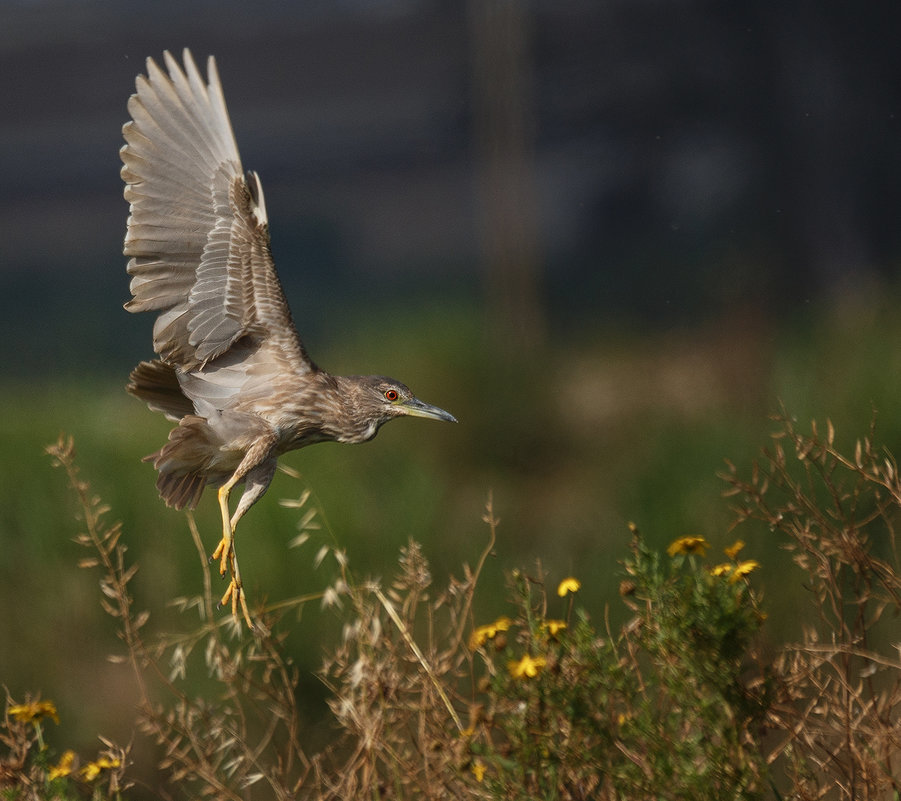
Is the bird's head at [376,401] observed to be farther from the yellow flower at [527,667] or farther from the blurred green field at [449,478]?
the blurred green field at [449,478]

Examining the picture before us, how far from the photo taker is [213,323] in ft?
5.63

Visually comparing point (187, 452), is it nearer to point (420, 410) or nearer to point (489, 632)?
point (420, 410)

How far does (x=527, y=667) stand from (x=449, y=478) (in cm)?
549

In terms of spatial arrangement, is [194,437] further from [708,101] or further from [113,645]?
[708,101]

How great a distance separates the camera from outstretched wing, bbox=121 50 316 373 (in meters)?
1.70

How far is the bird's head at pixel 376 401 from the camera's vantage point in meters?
1.74

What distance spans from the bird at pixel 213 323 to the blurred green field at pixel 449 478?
198cm

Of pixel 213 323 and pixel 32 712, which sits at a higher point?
pixel 213 323

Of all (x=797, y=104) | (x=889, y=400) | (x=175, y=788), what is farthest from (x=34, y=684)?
(x=797, y=104)

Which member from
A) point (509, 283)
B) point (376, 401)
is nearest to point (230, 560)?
point (376, 401)

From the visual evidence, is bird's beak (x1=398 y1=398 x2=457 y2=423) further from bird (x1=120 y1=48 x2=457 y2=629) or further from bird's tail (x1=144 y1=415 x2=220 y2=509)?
bird's tail (x1=144 y1=415 x2=220 y2=509)

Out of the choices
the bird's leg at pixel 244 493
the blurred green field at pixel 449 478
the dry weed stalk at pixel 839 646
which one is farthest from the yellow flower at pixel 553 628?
the blurred green field at pixel 449 478

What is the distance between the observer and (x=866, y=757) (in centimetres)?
205

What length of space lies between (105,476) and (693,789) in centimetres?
419
